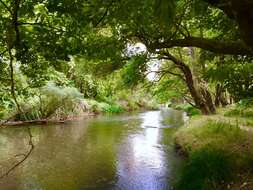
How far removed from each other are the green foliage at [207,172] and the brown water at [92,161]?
1240 millimetres

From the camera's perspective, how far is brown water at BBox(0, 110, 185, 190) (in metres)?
9.52

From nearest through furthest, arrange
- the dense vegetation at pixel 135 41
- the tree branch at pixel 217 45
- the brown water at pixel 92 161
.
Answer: the dense vegetation at pixel 135 41
the tree branch at pixel 217 45
the brown water at pixel 92 161

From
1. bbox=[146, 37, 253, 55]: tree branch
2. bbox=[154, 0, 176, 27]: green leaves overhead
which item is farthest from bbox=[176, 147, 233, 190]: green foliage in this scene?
bbox=[154, 0, 176, 27]: green leaves overhead

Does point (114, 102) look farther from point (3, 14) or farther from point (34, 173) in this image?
point (3, 14)

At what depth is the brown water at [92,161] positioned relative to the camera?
375 inches

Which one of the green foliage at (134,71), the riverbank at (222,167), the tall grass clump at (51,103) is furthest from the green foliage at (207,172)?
the tall grass clump at (51,103)

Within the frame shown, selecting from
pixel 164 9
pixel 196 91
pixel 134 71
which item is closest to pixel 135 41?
pixel 134 71

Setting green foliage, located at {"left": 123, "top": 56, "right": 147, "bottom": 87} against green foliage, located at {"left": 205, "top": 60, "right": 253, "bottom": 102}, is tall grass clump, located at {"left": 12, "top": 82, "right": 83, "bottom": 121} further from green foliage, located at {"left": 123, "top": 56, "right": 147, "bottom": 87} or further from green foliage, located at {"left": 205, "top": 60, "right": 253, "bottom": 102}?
green foliage, located at {"left": 205, "top": 60, "right": 253, "bottom": 102}

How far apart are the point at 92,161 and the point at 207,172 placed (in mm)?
5513

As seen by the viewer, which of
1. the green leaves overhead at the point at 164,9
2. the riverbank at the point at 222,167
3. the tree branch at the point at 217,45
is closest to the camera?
the green leaves overhead at the point at 164,9

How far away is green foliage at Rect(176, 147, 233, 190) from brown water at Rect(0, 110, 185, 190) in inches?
48.8

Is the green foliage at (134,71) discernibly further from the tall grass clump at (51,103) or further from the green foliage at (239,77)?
the tall grass clump at (51,103)

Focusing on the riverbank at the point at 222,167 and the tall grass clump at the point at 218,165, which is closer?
the riverbank at the point at 222,167

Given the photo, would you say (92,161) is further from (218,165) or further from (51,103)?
(51,103)
